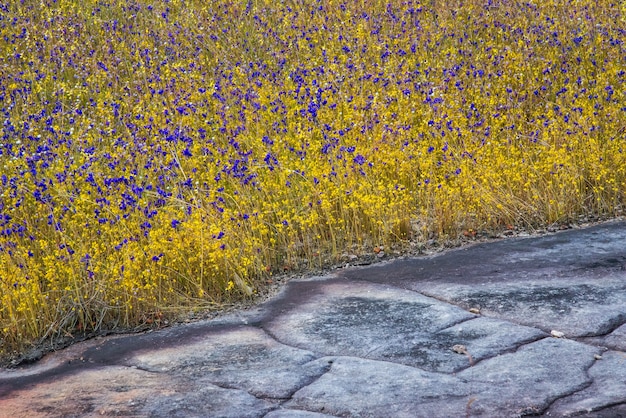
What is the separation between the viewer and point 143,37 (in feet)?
31.1

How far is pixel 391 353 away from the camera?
4.08 metres

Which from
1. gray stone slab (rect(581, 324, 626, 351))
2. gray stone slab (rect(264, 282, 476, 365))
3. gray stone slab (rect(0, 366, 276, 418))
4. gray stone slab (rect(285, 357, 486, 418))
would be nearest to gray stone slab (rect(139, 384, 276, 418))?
gray stone slab (rect(0, 366, 276, 418))

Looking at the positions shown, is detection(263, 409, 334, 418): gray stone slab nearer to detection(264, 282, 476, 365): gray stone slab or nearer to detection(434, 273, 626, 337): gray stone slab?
detection(264, 282, 476, 365): gray stone slab

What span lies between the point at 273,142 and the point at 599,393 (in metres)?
3.96

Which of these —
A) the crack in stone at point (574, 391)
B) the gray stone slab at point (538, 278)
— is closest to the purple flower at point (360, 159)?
the gray stone slab at point (538, 278)

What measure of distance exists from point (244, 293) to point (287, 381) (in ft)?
4.96

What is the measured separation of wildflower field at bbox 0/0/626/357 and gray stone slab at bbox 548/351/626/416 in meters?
2.33

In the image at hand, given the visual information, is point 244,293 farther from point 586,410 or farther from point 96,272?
point 586,410

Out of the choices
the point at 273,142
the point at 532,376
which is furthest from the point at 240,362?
the point at 273,142

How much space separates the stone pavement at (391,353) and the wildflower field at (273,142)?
1.60ft

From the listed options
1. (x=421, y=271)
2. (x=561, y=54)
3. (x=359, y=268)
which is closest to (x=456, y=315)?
(x=421, y=271)

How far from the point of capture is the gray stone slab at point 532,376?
337 centimetres

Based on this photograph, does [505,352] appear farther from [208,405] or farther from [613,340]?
[208,405]

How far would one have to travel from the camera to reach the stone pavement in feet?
11.6
